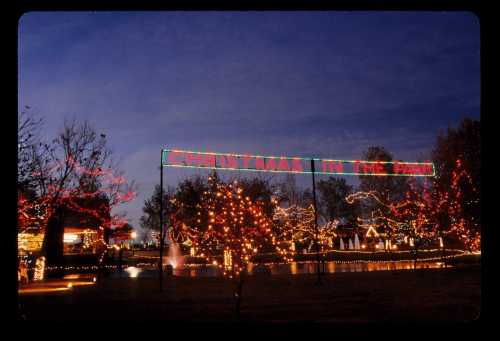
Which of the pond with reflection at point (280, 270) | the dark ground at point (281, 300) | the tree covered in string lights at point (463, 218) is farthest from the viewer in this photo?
the tree covered in string lights at point (463, 218)

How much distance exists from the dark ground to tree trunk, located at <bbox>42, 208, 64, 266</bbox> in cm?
1338

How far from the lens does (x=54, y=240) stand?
3038 cm

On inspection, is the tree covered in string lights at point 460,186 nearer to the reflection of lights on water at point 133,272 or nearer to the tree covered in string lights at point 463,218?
the tree covered in string lights at point 463,218

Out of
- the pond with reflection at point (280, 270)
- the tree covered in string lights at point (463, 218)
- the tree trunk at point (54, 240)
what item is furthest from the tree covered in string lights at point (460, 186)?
the tree trunk at point (54, 240)

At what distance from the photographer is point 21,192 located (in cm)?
2180

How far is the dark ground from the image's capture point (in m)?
10.1

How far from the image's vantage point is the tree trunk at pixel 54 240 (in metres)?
29.2

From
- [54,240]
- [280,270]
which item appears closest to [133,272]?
[280,270]

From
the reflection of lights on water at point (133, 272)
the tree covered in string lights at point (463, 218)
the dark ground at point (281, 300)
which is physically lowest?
the reflection of lights on water at point (133, 272)

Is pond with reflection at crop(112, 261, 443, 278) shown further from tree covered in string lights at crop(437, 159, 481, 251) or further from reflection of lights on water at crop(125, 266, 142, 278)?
tree covered in string lights at crop(437, 159, 481, 251)

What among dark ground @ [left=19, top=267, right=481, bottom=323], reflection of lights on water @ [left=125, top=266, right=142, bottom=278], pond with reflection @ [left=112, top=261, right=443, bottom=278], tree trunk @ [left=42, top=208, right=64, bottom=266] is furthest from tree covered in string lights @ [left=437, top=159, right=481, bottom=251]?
tree trunk @ [left=42, top=208, right=64, bottom=266]

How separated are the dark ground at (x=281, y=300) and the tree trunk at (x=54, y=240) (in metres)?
13.4
